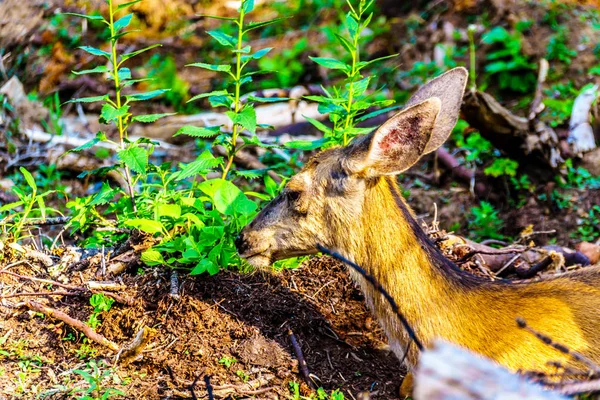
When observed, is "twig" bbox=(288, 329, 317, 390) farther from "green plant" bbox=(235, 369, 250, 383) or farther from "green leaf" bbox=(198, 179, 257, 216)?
"green leaf" bbox=(198, 179, 257, 216)

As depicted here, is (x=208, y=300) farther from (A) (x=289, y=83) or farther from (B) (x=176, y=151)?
(A) (x=289, y=83)

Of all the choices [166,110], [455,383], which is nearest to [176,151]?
[166,110]

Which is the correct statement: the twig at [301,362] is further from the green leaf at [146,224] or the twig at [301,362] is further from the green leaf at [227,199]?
the green leaf at [146,224]

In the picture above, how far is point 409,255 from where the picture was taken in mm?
3643

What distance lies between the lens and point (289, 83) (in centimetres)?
949

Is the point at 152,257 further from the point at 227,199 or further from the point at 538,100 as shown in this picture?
the point at 538,100

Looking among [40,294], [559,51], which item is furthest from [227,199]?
[559,51]

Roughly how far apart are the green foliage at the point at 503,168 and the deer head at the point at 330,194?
283cm

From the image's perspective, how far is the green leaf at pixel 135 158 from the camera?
3982 millimetres

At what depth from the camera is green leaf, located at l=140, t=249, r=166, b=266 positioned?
13.2ft

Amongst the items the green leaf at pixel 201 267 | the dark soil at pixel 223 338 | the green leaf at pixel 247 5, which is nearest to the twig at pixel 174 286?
the dark soil at pixel 223 338

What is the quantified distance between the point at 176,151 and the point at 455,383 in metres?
6.61

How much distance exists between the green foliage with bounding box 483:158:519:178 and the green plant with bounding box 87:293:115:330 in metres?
3.84

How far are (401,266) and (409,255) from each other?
68 millimetres
